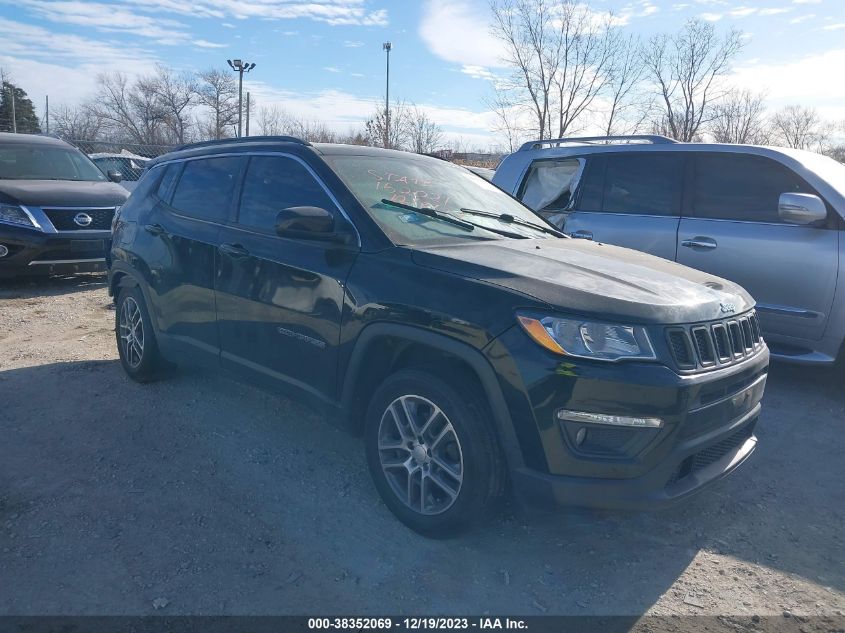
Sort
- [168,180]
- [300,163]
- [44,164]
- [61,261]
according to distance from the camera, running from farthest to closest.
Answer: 1. [44,164]
2. [61,261]
3. [168,180]
4. [300,163]

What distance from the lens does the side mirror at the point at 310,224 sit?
11.1 feet

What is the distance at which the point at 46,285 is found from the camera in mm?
9156

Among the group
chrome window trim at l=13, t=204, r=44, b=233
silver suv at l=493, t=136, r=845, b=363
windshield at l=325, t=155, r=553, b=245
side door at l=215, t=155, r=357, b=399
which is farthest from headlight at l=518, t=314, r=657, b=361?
chrome window trim at l=13, t=204, r=44, b=233

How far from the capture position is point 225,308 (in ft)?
13.6

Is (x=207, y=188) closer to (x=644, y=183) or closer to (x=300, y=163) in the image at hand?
(x=300, y=163)

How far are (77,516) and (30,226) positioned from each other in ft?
20.5

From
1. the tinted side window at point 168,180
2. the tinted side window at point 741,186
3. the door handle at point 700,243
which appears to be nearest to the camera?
the tinted side window at point 168,180

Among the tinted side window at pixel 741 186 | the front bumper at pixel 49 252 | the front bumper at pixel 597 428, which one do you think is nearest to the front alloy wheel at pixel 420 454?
the front bumper at pixel 597 428

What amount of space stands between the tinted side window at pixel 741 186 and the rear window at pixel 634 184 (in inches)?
8.0

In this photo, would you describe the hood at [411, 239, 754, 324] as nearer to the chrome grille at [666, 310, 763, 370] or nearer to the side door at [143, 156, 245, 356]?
the chrome grille at [666, 310, 763, 370]

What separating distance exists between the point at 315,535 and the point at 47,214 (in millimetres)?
7166

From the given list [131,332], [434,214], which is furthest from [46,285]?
[434,214]

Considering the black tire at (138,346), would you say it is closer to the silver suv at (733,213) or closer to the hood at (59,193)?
the silver suv at (733,213)

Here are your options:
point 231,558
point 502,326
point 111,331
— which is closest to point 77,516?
point 231,558
